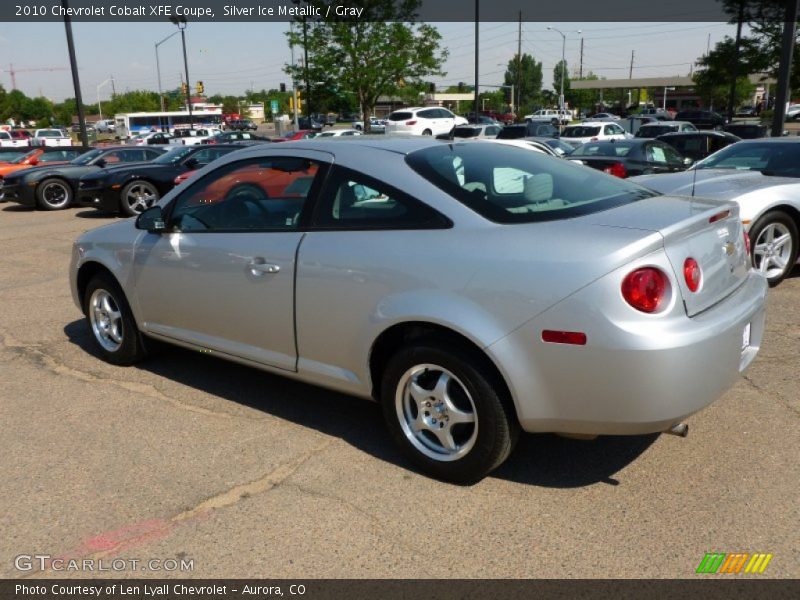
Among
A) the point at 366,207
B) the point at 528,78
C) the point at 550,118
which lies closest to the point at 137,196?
the point at 366,207

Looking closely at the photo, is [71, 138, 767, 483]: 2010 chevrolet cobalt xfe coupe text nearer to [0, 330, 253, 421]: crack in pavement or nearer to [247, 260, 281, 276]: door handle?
[247, 260, 281, 276]: door handle

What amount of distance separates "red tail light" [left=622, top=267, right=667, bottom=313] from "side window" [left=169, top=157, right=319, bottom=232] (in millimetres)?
1800

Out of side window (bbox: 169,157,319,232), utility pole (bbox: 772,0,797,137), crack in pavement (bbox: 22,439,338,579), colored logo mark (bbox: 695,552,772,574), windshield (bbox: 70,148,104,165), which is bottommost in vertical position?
crack in pavement (bbox: 22,439,338,579)

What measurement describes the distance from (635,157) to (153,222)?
9048 mm

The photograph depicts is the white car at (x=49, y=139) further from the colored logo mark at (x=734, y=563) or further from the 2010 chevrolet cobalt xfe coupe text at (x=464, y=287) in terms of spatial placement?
the colored logo mark at (x=734, y=563)

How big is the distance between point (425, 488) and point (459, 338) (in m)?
0.74

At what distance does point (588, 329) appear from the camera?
2.74 metres

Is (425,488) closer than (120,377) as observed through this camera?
Yes

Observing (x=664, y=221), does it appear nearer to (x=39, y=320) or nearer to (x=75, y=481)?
(x=75, y=481)

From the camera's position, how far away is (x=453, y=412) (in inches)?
125

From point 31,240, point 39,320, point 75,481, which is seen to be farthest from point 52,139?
point 75,481

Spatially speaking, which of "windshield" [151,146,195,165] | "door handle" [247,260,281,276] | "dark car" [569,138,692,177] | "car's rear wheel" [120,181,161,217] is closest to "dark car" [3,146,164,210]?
Result: "windshield" [151,146,195,165]

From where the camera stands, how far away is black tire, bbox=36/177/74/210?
15546mm

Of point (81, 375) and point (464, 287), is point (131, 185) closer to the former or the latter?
point (81, 375)
